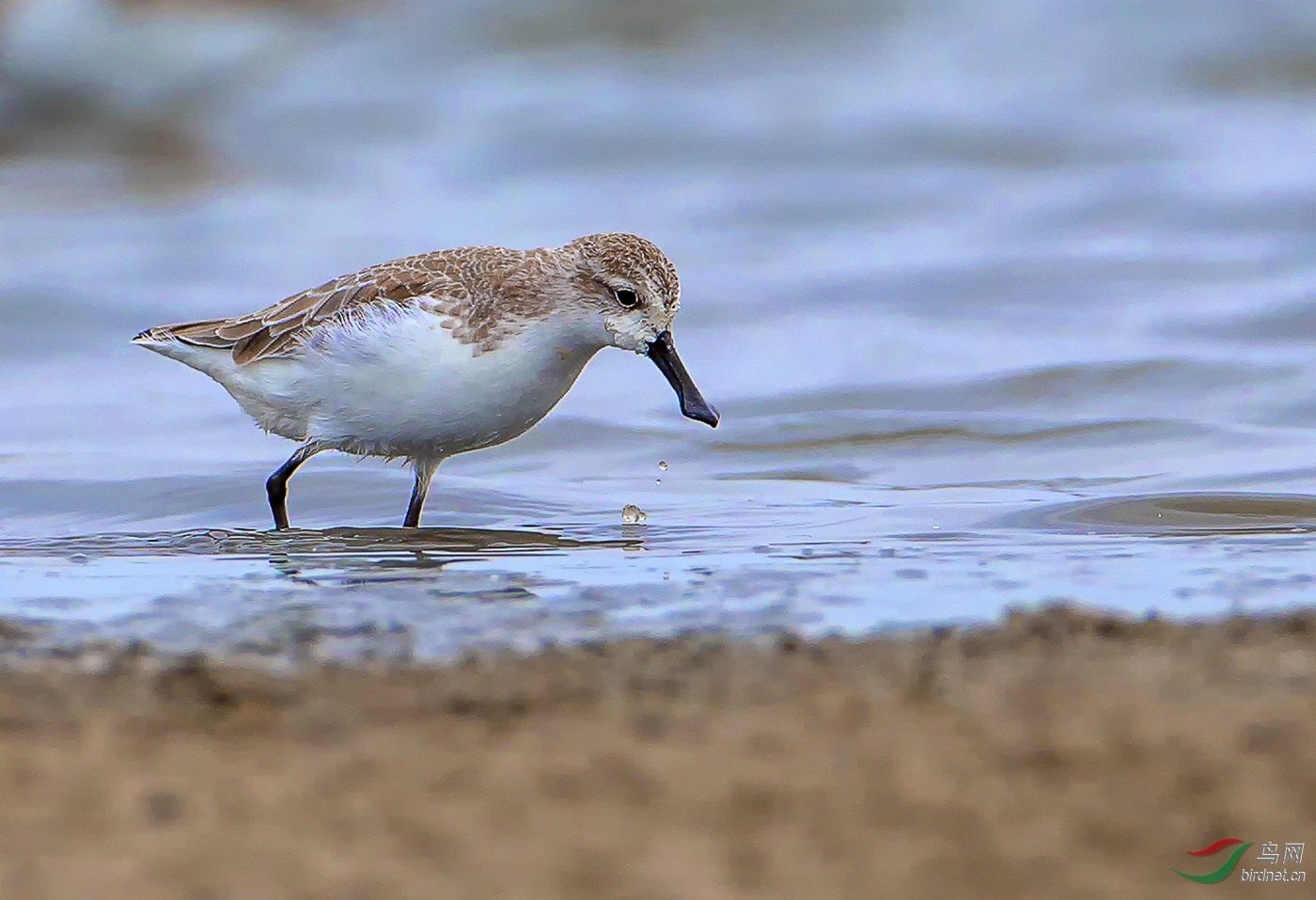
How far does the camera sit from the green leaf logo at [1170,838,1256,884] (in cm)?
303

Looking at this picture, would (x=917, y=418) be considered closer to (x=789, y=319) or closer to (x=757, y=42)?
(x=789, y=319)

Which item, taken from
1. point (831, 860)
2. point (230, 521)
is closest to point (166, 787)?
point (831, 860)

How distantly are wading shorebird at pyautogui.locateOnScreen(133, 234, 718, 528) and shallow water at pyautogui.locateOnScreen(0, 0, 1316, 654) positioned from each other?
1.62ft

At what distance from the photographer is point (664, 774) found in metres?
3.49

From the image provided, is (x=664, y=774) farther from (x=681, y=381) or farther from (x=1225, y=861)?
(x=681, y=381)

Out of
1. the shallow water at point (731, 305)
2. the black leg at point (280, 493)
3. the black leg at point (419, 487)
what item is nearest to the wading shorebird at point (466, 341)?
the black leg at point (419, 487)

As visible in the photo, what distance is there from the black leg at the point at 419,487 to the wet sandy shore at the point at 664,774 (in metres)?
2.95

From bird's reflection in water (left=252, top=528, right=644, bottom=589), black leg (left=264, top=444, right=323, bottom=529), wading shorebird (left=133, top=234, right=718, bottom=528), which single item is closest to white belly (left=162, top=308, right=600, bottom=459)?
wading shorebird (left=133, top=234, right=718, bottom=528)

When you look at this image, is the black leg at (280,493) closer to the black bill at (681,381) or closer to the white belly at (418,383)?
the white belly at (418,383)

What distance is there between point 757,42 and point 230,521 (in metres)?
14.7

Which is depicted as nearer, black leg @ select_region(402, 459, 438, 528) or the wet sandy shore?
the wet sandy shore

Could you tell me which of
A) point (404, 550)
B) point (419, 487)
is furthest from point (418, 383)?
point (419, 487)

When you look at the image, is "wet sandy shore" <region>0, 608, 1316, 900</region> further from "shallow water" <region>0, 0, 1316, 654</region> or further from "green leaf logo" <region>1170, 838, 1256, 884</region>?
"shallow water" <region>0, 0, 1316, 654</region>

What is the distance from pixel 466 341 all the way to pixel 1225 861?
428cm
